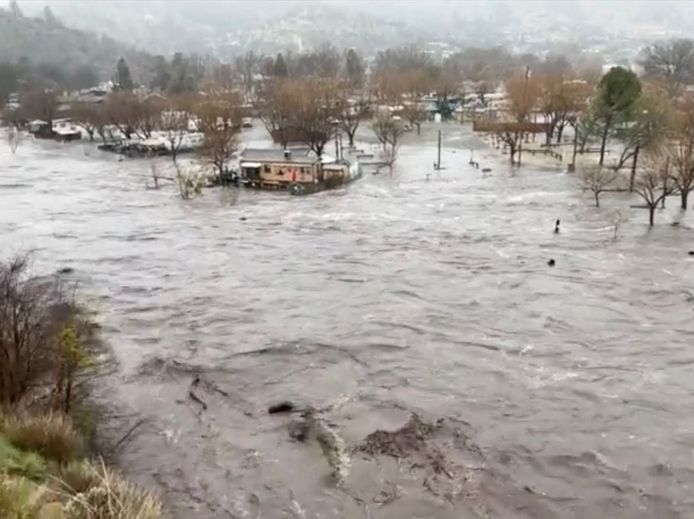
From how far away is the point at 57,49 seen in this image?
17388 cm

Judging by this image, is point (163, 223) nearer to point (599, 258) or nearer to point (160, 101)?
point (599, 258)

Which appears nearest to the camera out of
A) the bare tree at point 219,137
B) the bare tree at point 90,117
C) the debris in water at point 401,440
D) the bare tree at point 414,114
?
the debris in water at point 401,440

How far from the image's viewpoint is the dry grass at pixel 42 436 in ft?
39.8

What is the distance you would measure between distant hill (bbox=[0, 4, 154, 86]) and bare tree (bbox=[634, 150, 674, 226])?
12821 centimetres

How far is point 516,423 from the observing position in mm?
16672

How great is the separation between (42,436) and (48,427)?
0.24m

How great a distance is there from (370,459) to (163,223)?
25009 mm

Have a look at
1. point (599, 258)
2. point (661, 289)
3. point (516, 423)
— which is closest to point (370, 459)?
point (516, 423)

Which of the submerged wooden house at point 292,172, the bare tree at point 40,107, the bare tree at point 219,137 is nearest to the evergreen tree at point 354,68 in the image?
the bare tree at point 40,107

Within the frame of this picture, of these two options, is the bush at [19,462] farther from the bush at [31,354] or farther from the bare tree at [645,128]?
the bare tree at [645,128]

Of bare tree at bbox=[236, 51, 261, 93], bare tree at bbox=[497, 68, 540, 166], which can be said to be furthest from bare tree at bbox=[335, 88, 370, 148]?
bare tree at bbox=[236, 51, 261, 93]

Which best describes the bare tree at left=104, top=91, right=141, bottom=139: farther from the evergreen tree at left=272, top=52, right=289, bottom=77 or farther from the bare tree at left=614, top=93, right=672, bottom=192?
the bare tree at left=614, top=93, right=672, bottom=192

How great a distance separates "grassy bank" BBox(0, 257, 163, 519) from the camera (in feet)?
28.5

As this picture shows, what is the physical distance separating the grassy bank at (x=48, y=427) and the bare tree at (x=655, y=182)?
26.6 m
